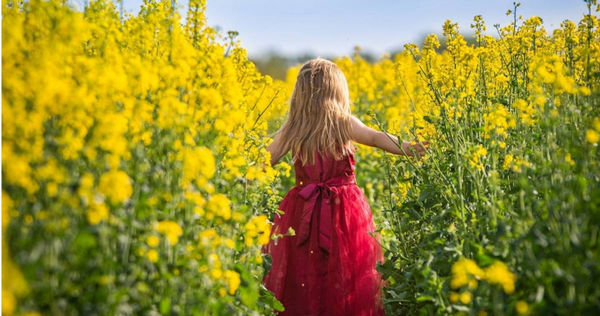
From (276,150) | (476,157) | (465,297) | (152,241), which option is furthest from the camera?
(276,150)

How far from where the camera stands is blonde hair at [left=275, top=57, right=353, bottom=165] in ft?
11.4

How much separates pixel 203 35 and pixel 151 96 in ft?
2.04

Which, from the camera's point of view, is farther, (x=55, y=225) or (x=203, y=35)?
(x=203, y=35)

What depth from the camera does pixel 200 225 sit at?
2.25 meters

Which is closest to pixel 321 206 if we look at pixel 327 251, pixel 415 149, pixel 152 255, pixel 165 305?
pixel 327 251

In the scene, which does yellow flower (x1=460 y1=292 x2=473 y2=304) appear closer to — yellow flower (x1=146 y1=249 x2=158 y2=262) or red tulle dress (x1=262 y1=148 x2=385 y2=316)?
yellow flower (x1=146 y1=249 x2=158 y2=262)

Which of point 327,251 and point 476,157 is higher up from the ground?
point 476,157

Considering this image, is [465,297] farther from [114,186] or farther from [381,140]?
[381,140]

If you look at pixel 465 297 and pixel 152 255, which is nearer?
pixel 152 255

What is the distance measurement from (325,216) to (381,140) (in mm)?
573

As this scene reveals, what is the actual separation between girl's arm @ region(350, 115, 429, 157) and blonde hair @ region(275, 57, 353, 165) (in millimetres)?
63

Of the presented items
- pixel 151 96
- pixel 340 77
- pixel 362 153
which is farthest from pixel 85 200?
pixel 362 153

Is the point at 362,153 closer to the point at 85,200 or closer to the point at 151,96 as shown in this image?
the point at 151,96

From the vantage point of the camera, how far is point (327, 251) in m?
3.46
